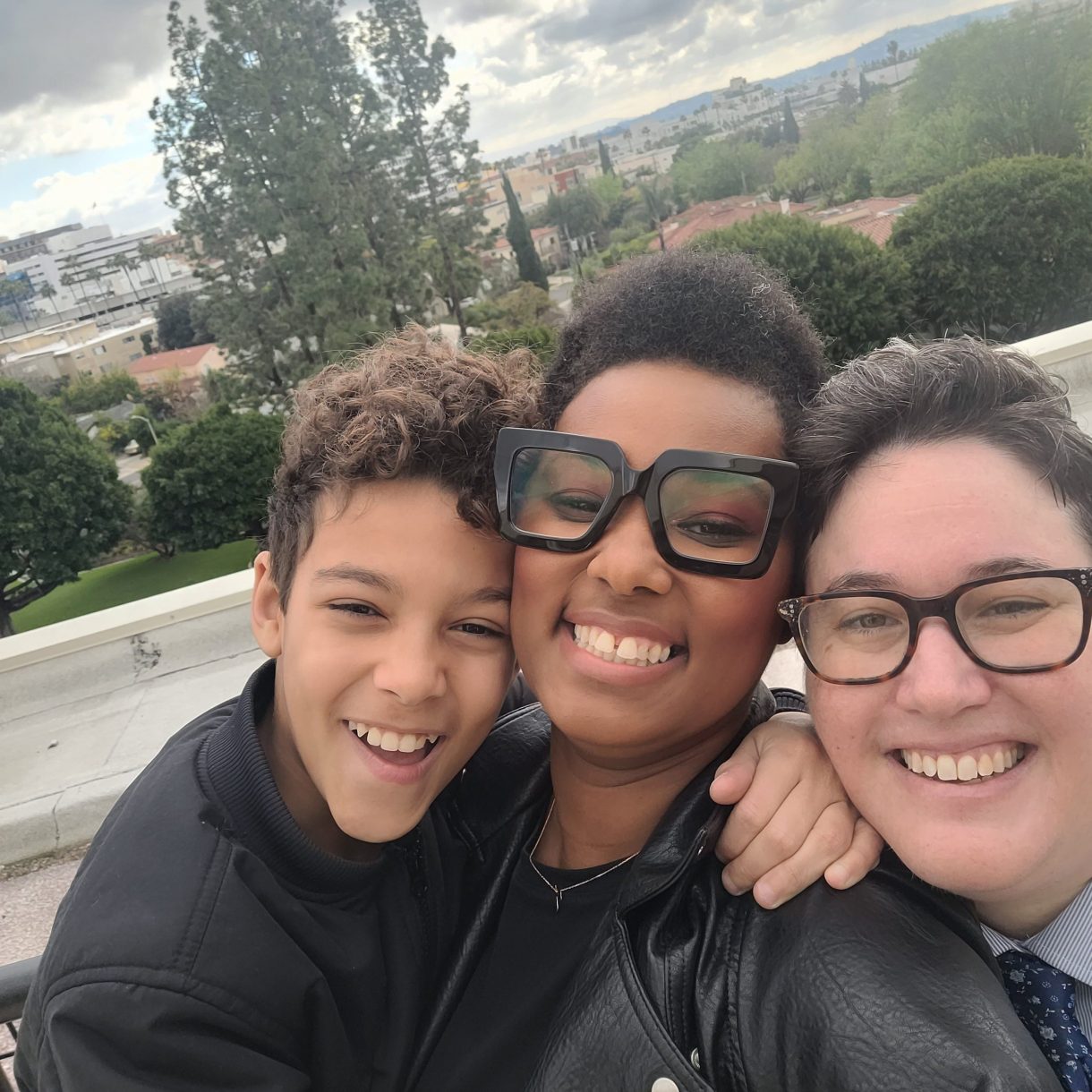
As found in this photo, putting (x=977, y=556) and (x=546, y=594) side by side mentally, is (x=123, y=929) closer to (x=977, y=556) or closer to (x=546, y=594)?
(x=546, y=594)

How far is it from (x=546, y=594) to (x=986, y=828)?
682 millimetres

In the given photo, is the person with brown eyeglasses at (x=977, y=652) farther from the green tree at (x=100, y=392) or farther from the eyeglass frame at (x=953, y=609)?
the green tree at (x=100, y=392)

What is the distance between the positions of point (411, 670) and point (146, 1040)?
0.59 m

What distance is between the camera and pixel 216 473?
1978 centimetres

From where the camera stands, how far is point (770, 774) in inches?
46.1

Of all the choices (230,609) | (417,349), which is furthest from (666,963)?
(230,609)

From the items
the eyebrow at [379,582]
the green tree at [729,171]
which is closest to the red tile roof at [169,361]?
the green tree at [729,171]

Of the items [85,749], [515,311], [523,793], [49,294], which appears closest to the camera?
[523,793]

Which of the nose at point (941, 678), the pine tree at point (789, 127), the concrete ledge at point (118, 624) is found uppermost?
the pine tree at point (789, 127)

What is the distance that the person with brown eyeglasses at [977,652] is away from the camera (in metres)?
0.98

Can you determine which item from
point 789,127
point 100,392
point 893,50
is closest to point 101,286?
point 100,392

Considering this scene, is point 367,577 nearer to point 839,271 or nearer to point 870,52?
point 839,271

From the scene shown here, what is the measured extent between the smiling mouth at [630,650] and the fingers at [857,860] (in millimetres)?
347

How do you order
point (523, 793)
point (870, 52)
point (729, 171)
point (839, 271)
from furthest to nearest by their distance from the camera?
point (870, 52) → point (729, 171) → point (839, 271) → point (523, 793)
